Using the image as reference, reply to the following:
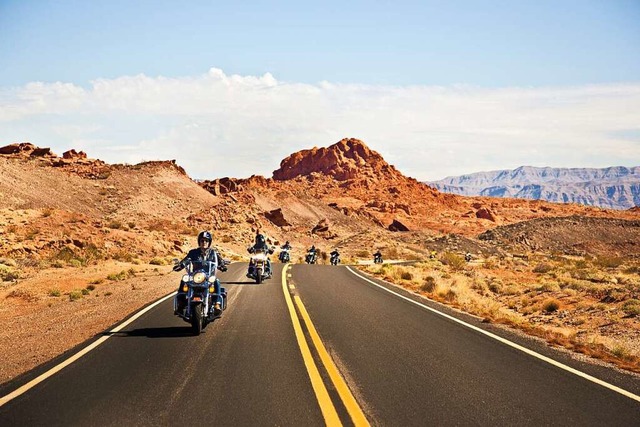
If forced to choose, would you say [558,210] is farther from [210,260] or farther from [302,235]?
[210,260]

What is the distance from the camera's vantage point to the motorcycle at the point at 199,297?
10023mm

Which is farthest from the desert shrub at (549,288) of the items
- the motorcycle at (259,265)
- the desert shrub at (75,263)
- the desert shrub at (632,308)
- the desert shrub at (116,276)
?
the desert shrub at (75,263)

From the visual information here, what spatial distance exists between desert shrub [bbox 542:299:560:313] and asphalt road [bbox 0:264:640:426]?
35.2ft

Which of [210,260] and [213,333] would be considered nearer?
[213,333]

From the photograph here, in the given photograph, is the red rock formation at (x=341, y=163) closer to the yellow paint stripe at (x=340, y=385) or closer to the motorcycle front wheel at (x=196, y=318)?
the motorcycle front wheel at (x=196, y=318)

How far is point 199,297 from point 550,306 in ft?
52.2

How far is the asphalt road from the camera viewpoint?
18.5 feet

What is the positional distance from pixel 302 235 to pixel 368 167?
91262mm

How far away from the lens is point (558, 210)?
5448 inches

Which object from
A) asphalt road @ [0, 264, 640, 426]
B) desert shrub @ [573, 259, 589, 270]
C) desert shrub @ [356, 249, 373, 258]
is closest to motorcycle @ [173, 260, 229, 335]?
asphalt road @ [0, 264, 640, 426]

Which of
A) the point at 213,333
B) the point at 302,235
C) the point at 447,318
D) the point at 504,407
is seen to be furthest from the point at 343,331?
the point at 302,235

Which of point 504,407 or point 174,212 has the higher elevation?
point 174,212

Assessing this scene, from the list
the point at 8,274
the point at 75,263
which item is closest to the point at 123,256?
the point at 75,263

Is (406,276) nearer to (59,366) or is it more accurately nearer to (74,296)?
(74,296)
